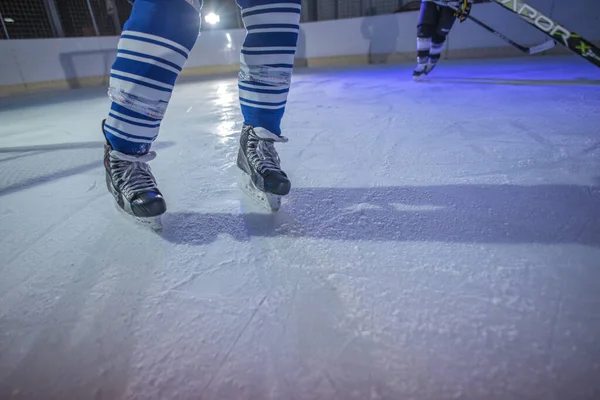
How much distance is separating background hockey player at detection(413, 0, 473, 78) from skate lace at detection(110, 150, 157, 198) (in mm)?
2739

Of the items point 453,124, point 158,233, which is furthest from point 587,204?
point 158,233

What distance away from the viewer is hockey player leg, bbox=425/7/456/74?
2615mm

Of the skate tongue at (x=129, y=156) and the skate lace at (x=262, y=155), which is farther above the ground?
the skate tongue at (x=129, y=156)

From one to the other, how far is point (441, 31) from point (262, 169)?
271 cm

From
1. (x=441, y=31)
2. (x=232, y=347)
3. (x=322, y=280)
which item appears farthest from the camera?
(x=441, y=31)

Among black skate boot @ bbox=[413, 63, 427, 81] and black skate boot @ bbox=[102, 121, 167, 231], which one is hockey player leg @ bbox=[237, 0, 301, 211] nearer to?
black skate boot @ bbox=[102, 121, 167, 231]

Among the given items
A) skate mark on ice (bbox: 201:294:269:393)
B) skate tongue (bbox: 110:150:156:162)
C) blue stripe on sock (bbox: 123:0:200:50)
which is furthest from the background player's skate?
skate mark on ice (bbox: 201:294:269:393)

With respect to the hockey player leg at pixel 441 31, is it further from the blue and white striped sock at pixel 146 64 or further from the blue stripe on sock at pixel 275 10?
the blue and white striped sock at pixel 146 64

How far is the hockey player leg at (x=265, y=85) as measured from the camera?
686 millimetres

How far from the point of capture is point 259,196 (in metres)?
0.76

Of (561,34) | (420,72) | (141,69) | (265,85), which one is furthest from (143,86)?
(420,72)

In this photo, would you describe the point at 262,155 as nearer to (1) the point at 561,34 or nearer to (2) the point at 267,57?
(2) the point at 267,57

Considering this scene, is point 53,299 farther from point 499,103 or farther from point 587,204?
point 499,103

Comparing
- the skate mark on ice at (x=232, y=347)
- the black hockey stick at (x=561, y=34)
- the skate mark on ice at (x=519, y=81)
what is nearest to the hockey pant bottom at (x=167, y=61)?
the skate mark on ice at (x=232, y=347)
